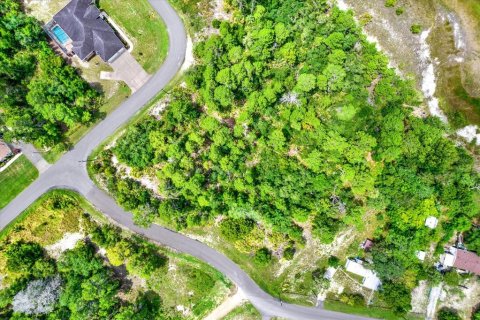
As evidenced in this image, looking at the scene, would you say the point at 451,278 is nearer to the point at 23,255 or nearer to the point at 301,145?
the point at 301,145

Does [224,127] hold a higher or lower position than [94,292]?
higher

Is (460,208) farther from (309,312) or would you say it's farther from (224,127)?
(224,127)

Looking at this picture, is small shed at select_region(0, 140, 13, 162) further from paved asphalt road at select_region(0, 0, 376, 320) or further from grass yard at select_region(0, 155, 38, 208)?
paved asphalt road at select_region(0, 0, 376, 320)

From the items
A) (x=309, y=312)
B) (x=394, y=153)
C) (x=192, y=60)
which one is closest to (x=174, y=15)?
(x=192, y=60)

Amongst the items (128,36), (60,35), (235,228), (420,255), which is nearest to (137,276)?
(235,228)

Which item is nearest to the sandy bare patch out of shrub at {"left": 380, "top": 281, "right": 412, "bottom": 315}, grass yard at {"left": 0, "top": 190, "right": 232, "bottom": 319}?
grass yard at {"left": 0, "top": 190, "right": 232, "bottom": 319}

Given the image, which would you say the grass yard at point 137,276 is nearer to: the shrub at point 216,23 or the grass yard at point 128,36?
the grass yard at point 128,36
